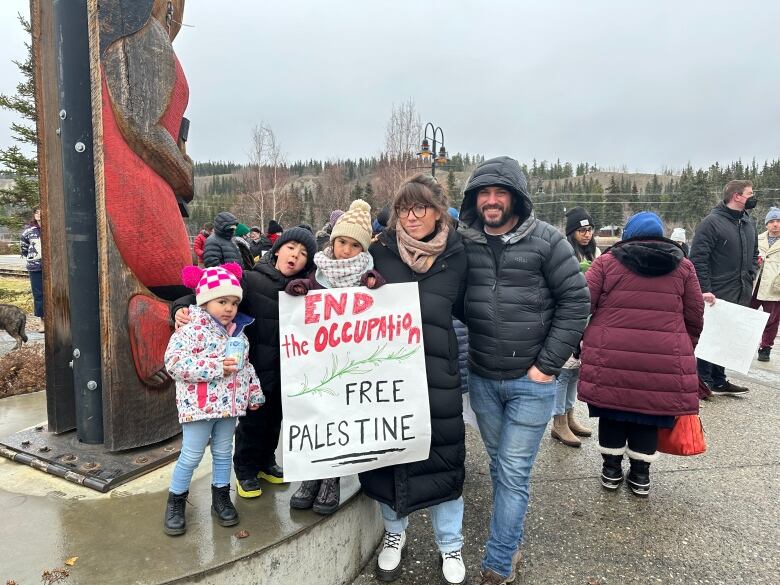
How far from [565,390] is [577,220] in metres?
1.51

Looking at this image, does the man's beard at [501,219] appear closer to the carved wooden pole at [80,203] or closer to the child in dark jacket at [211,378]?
the child in dark jacket at [211,378]

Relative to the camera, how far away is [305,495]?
8.25 feet

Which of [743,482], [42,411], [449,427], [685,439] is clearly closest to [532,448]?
[449,427]

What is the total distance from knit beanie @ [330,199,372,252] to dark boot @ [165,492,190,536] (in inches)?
56.0

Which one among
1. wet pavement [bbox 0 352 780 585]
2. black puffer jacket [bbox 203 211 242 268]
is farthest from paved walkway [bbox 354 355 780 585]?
black puffer jacket [bbox 203 211 242 268]

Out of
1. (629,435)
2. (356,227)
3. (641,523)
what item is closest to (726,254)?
(629,435)

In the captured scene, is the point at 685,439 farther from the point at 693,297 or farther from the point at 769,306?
the point at 769,306

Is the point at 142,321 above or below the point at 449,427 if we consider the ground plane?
above

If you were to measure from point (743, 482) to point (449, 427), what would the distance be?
2658 mm

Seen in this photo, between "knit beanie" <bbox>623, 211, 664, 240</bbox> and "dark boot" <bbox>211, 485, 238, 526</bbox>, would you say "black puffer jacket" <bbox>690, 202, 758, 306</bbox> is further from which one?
"dark boot" <bbox>211, 485, 238, 526</bbox>

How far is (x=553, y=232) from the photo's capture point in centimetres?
248

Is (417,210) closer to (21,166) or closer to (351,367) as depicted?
(351,367)

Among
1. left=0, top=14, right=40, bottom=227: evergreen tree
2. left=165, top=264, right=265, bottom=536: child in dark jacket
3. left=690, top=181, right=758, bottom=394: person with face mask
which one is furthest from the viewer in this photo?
left=0, top=14, right=40, bottom=227: evergreen tree

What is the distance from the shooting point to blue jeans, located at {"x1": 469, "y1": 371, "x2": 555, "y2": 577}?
245cm
